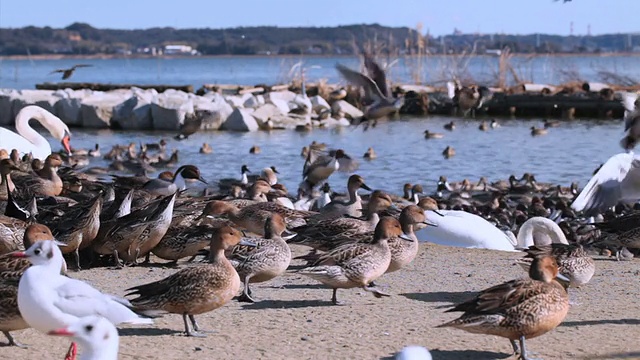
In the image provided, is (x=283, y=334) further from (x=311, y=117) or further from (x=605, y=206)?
(x=311, y=117)

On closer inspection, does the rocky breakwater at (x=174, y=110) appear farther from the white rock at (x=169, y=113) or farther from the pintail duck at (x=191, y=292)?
the pintail duck at (x=191, y=292)

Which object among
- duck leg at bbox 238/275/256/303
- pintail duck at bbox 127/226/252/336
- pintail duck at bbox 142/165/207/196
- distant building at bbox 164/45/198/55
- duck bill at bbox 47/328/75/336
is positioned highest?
duck bill at bbox 47/328/75/336

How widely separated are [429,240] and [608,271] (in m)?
2.25

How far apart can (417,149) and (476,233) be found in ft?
61.4

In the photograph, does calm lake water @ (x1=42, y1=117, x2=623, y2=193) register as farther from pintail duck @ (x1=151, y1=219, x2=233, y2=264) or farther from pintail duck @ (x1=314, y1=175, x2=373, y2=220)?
pintail duck @ (x1=151, y1=219, x2=233, y2=264)

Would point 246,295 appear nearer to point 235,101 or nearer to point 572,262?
point 572,262

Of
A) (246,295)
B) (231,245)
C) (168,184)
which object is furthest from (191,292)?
(168,184)

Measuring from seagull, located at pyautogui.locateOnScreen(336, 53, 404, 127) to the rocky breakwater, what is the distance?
53.7 feet

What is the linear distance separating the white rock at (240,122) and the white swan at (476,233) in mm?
24196

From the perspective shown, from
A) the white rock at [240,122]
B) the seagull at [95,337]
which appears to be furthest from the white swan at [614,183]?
the white rock at [240,122]

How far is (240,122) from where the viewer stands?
35781 millimetres

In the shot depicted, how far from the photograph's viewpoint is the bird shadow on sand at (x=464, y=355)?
21.0 ft

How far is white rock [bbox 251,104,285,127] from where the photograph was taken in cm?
3691

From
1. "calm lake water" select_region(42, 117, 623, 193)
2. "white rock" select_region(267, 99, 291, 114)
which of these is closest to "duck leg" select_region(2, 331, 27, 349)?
"calm lake water" select_region(42, 117, 623, 193)
